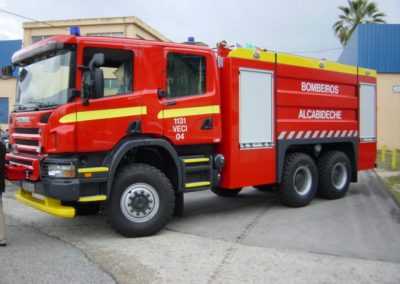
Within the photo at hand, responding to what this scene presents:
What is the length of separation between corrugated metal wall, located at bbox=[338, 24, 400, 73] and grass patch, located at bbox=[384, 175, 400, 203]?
14313 mm

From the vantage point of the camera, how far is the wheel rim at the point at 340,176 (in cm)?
1023

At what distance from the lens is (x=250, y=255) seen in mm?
5863

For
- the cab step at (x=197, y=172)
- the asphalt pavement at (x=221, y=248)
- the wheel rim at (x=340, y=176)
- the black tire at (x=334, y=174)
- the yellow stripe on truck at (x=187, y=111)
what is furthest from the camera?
the wheel rim at (x=340, y=176)

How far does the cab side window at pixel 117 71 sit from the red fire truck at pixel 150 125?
1 centimetres

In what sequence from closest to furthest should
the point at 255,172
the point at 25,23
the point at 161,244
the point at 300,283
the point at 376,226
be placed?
the point at 300,283
the point at 161,244
the point at 376,226
the point at 255,172
the point at 25,23

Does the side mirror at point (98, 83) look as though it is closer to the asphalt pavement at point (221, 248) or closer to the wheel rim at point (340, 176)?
the asphalt pavement at point (221, 248)

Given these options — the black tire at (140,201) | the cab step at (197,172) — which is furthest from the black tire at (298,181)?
the black tire at (140,201)

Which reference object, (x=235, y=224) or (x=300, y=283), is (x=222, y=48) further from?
(x=300, y=283)

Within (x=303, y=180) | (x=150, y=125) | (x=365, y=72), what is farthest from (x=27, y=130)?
(x=365, y=72)

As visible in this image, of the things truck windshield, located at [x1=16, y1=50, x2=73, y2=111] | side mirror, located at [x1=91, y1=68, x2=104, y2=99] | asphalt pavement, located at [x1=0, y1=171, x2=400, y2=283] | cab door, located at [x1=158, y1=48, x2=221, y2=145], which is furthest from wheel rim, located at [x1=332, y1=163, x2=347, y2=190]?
truck windshield, located at [x1=16, y1=50, x2=73, y2=111]

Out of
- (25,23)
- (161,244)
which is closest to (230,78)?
(161,244)

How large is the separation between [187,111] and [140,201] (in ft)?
5.09

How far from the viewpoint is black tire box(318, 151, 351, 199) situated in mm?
9875

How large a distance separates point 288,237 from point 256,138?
80.0 inches
